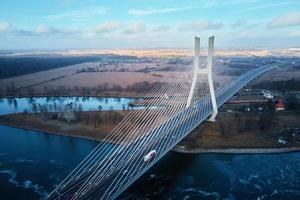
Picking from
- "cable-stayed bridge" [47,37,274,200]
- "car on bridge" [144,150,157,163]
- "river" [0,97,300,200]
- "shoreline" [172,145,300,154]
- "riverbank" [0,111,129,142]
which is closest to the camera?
"cable-stayed bridge" [47,37,274,200]

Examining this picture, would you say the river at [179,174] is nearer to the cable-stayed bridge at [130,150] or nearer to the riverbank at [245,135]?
the riverbank at [245,135]

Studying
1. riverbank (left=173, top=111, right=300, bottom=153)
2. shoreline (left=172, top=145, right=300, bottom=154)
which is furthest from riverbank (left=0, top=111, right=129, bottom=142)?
riverbank (left=173, top=111, right=300, bottom=153)

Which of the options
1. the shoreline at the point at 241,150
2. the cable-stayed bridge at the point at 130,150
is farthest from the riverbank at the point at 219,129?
the cable-stayed bridge at the point at 130,150

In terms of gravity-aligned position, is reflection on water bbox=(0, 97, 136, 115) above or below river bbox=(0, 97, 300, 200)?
above


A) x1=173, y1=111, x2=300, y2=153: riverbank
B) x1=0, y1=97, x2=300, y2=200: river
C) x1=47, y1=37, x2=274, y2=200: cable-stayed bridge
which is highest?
x1=47, y1=37, x2=274, y2=200: cable-stayed bridge

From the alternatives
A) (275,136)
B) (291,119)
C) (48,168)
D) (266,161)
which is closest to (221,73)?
(291,119)

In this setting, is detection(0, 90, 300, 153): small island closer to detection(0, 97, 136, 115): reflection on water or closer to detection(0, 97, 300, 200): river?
detection(0, 97, 300, 200): river

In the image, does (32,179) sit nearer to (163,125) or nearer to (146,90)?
(163,125)

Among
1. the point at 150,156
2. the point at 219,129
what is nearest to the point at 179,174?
the point at 150,156
